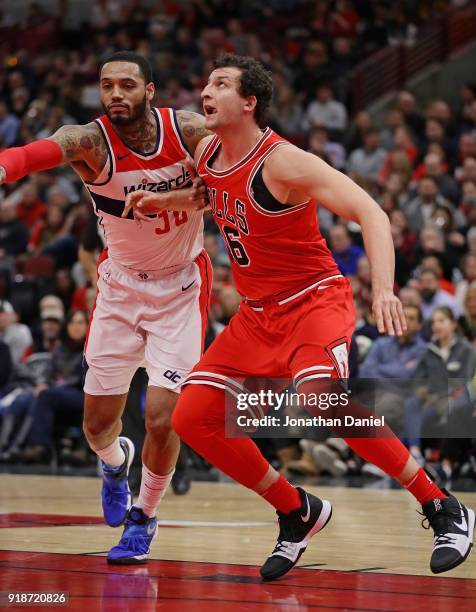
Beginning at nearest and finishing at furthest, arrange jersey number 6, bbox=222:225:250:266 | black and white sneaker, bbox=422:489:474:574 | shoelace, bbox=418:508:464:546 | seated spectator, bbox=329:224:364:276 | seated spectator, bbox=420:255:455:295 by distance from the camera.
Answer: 1. black and white sneaker, bbox=422:489:474:574
2. shoelace, bbox=418:508:464:546
3. jersey number 6, bbox=222:225:250:266
4. seated spectator, bbox=420:255:455:295
5. seated spectator, bbox=329:224:364:276

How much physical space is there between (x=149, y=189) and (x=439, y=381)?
4.94m

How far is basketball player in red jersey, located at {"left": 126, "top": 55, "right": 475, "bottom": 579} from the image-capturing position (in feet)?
15.7

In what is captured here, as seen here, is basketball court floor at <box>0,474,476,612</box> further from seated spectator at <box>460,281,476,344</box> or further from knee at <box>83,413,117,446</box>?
seated spectator at <box>460,281,476,344</box>

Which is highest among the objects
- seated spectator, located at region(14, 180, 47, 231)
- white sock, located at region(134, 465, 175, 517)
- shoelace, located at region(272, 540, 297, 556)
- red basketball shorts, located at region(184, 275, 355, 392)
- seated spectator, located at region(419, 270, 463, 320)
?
red basketball shorts, located at region(184, 275, 355, 392)

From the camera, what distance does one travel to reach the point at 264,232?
4.95 metres

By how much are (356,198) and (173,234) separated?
145 cm

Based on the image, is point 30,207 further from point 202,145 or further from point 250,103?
point 250,103

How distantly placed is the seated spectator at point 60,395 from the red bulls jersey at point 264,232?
650cm

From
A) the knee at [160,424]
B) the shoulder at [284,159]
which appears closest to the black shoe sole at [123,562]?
the knee at [160,424]

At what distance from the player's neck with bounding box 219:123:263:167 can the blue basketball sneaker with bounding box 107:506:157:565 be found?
1.77 metres

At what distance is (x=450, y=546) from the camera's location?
4723 mm

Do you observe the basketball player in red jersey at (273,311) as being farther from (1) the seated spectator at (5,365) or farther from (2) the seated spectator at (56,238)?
(2) the seated spectator at (56,238)

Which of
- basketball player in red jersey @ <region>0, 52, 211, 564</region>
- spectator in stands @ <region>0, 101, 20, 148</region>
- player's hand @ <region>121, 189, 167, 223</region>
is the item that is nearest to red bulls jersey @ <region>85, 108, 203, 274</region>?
basketball player in red jersey @ <region>0, 52, 211, 564</region>

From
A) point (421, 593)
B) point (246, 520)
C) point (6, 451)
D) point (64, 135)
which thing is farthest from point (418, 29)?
point (421, 593)
